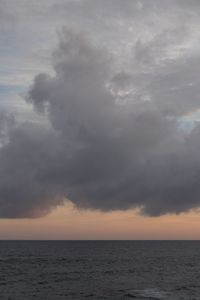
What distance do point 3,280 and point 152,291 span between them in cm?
3218

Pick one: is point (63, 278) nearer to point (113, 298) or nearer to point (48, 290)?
point (48, 290)

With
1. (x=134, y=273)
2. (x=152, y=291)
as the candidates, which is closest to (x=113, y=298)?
(x=152, y=291)

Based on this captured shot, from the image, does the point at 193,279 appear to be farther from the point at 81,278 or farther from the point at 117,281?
the point at 81,278

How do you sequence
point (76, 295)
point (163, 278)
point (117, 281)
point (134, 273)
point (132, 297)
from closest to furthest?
point (132, 297) → point (76, 295) → point (117, 281) → point (163, 278) → point (134, 273)

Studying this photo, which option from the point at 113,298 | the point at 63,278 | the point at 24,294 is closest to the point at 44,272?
the point at 63,278

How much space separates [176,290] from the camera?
71000mm

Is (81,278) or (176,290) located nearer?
(176,290)

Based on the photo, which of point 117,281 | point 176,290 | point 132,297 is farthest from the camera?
point 117,281

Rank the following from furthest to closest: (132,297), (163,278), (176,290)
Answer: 1. (163,278)
2. (176,290)
3. (132,297)

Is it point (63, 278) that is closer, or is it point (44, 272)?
point (63, 278)

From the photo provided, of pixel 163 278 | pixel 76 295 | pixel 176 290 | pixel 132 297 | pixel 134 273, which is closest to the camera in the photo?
pixel 132 297

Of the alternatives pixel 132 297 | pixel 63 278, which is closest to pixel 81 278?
pixel 63 278

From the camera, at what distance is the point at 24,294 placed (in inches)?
2655

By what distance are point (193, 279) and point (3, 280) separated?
3841cm
